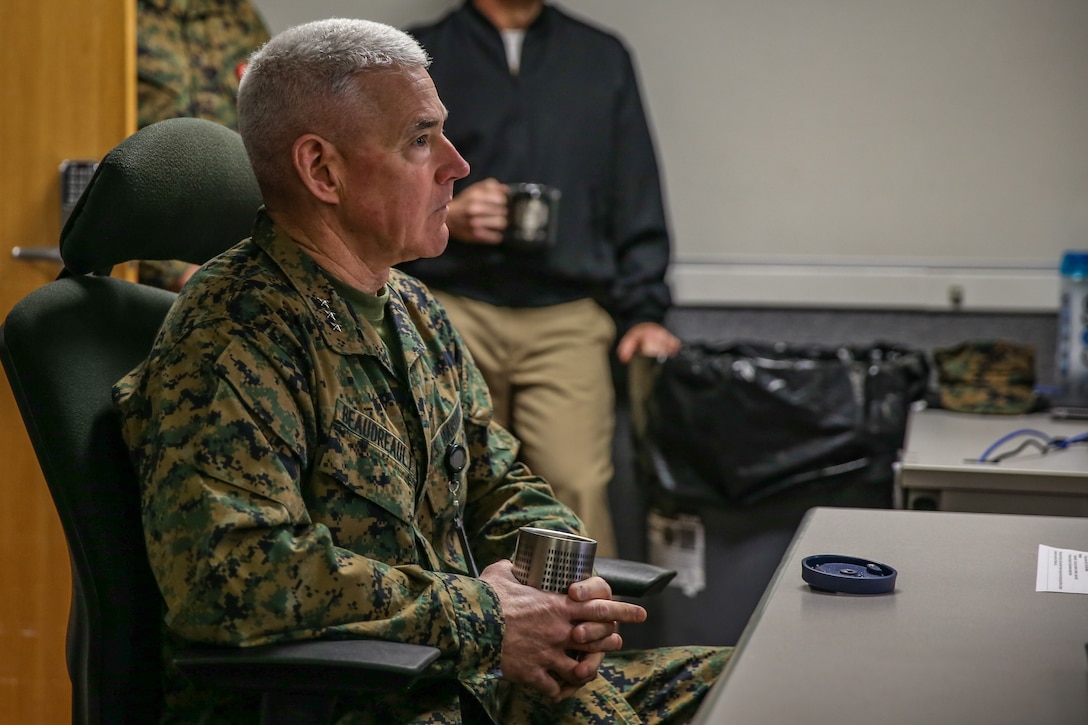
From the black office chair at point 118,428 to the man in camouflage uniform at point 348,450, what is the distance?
0.12ft

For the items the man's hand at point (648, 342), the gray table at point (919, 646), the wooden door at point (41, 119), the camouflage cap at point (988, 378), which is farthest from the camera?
the man's hand at point (648, 342)

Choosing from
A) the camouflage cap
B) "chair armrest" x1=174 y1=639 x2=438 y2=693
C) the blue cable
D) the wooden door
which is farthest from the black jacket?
"chair armrest" x1=174 y1=639 x2=438 y2=693

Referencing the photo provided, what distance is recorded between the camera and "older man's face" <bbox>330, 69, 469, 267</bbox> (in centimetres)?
123

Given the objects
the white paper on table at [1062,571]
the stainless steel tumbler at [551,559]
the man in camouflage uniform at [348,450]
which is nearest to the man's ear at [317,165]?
the man in camouflage uniform at [348,450]

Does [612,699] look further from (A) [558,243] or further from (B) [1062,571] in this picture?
(A) [558,243]

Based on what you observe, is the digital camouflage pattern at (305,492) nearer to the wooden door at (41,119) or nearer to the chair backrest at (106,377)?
the chair backrest at (106,377)

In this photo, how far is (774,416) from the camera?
238 centimetres

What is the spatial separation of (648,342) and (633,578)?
1.30 meters

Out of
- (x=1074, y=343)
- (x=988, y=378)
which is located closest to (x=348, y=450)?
(x=988, y=378)

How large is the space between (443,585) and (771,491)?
1392 mm

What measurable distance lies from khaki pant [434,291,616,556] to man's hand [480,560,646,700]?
4.36 feet

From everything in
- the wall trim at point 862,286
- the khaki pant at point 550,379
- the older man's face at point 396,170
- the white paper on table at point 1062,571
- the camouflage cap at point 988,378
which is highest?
the older man's face at point 396,170

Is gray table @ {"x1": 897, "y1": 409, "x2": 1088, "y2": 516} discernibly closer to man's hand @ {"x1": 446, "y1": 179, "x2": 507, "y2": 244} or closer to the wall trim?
the wall trim

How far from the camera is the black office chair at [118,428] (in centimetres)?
98
